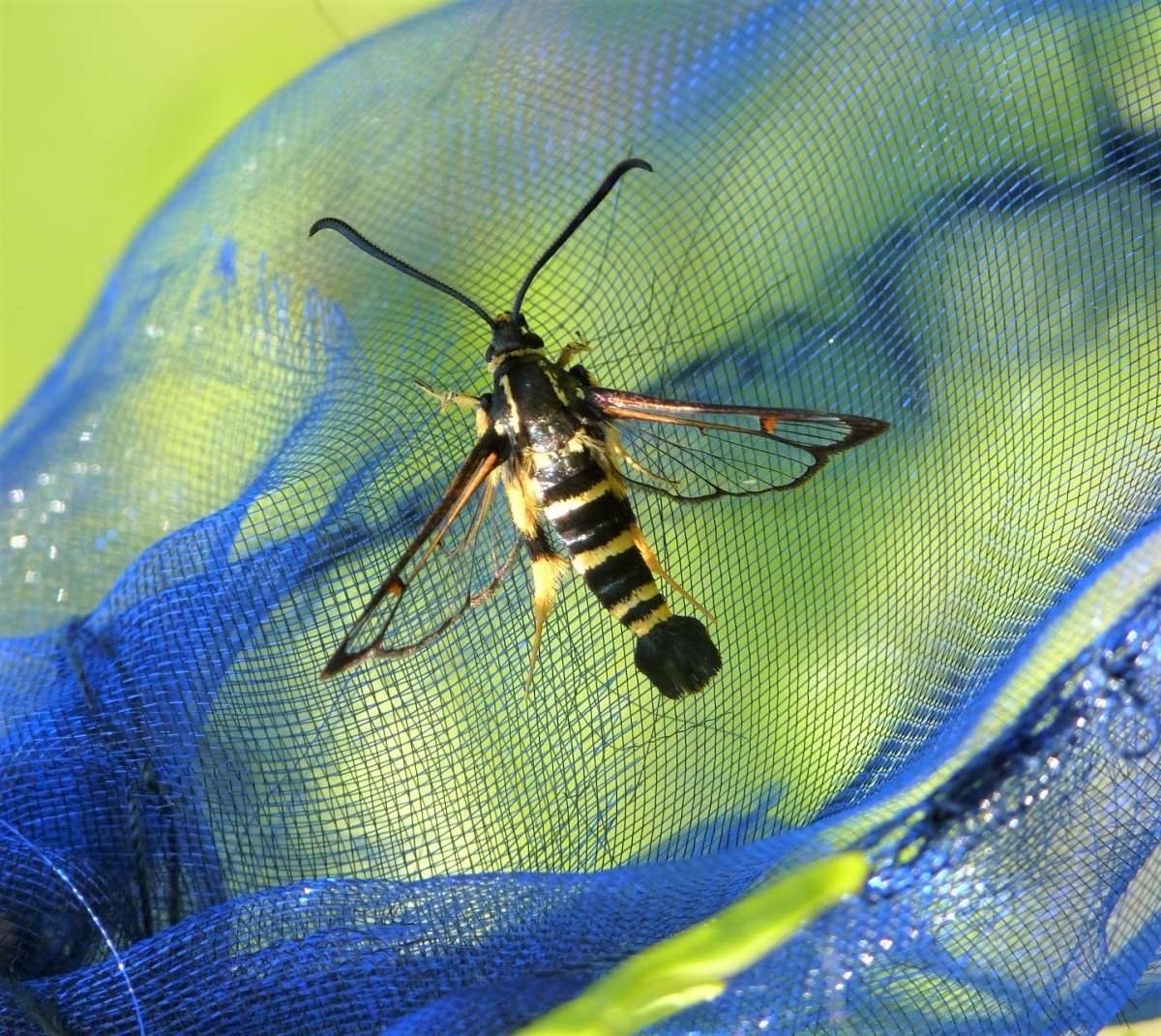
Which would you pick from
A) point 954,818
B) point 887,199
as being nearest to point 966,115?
point 887,199

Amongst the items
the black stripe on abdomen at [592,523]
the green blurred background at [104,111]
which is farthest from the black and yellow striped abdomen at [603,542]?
the green blurred background at [104,111]

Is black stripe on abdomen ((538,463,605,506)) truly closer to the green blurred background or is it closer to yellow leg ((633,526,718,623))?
yellow leg ((633,526,718,623))

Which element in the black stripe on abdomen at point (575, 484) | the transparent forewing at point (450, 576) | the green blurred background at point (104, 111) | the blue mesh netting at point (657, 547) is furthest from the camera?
the green blurred background at point (104, 111)

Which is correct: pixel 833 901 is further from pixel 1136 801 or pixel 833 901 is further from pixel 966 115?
pixel 966 115

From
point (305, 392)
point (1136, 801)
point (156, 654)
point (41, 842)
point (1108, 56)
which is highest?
point (305, 392)

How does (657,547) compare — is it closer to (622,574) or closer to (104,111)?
(622,574)

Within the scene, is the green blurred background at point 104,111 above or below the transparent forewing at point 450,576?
above

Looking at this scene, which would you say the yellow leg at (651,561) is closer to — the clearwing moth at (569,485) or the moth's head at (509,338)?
the clearwing moth at (569,485)
